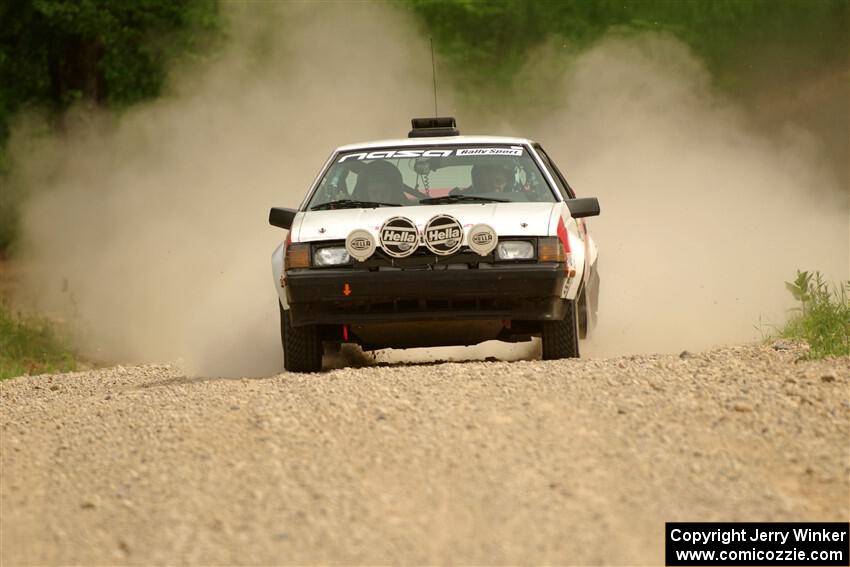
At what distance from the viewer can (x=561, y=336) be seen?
9922mm

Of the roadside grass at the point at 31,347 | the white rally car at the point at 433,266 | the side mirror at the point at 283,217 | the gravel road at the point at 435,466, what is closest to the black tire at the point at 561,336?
the white rally car at the point at 433,266

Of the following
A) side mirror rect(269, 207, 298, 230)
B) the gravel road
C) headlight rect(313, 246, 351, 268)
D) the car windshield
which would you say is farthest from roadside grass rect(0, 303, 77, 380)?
the gravel road

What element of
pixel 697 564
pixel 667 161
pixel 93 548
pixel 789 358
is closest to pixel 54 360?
pixel 667 161

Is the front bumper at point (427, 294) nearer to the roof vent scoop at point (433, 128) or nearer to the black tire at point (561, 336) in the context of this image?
the black tire at point (561, 336)

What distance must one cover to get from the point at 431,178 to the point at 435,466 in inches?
161

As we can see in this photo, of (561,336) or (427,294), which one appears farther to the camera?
(561,336)

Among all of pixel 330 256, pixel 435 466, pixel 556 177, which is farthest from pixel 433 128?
pixel 435 466

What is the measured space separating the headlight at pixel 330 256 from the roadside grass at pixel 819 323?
267cm

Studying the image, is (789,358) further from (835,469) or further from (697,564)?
(697,564)

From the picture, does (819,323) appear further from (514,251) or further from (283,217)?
(283,217)

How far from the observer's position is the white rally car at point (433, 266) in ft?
31.2

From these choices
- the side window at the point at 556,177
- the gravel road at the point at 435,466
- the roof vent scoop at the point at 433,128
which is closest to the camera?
the gravel road at the point at 435,466

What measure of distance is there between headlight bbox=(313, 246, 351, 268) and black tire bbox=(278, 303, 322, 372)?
455mm

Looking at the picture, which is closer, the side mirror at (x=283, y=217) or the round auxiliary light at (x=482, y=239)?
the round auxiliary light at (x=482, y=239)
